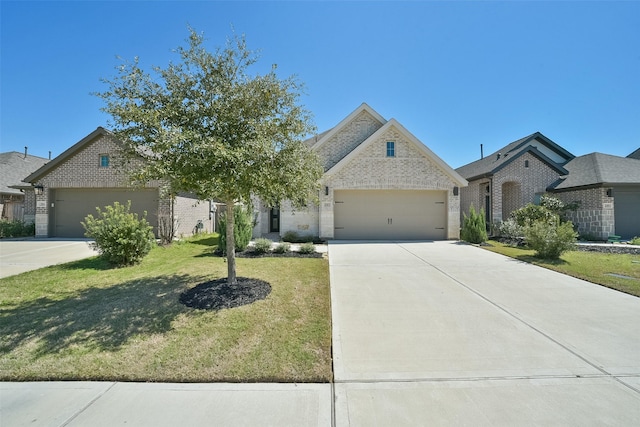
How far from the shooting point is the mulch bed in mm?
5176

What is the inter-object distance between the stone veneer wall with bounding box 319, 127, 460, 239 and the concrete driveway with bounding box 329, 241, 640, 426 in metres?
7.27

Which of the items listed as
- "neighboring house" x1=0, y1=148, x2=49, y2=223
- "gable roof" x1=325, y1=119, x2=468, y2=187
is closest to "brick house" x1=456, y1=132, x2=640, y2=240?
"gable roof" x1=325, y1=119, x2=468, y2=187

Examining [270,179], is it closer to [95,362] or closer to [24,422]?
[95,362]

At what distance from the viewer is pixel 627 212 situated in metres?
14.5

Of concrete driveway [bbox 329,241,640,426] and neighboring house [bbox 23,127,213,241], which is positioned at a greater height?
neighboring house [bbox 23,127,213,241]

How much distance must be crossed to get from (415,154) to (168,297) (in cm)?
1239

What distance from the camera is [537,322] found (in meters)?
4.61

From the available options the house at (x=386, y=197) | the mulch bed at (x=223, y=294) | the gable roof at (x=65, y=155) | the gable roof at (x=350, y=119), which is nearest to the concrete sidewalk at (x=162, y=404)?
the mulch bed at (x=223, y=294)

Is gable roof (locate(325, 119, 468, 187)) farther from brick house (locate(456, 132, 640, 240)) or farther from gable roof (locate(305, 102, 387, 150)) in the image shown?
brick house (locate(456, 132, 640, 240))

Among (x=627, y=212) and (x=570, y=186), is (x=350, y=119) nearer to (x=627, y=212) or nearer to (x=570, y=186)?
(x=570, y=186)

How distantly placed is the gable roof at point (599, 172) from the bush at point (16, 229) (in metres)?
28.7

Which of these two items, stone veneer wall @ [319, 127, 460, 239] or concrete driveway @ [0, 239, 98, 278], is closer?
concrete driveway @ [0, 239, 98, 278]

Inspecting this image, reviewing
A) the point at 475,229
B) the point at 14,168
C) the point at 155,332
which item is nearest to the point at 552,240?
the point at 475,229

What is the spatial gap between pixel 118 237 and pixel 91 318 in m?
4.00
